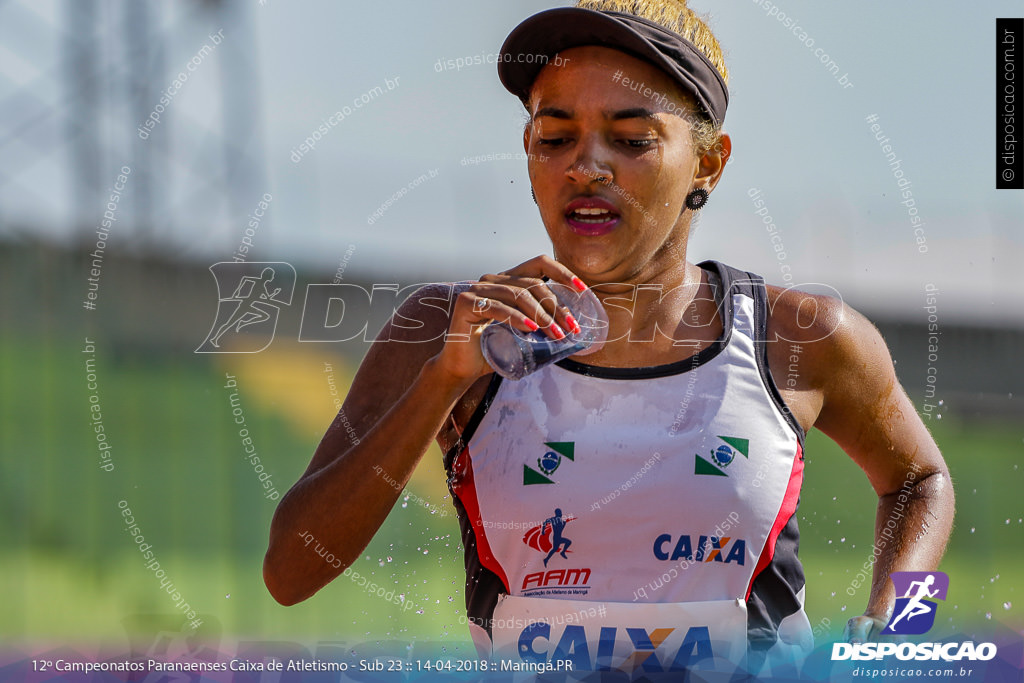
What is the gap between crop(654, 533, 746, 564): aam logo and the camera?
6.03ft

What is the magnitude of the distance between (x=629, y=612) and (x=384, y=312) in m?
3.48

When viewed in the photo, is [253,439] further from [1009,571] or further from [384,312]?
[1009,571]

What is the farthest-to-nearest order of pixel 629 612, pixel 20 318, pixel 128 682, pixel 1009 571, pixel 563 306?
pixel 1009 571
pixel 20 318
pixel 128 682
pixel 629 612
pixel 563 306

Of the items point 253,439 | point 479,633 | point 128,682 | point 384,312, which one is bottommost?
point 128,682

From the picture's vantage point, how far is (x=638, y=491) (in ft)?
6.05

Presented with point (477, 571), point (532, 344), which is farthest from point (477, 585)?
point (532, 344)

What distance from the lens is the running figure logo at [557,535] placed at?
1841 mm

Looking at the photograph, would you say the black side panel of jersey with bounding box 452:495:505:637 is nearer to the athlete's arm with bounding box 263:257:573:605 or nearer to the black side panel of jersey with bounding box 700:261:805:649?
the athlete's arm with bounding box 263:257:573:605

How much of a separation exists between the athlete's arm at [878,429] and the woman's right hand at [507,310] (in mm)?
717

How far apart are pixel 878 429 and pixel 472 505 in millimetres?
1019

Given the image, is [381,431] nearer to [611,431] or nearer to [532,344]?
[532,344]

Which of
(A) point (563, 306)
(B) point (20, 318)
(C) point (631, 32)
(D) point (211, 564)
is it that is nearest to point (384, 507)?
(A) point (563, 306)

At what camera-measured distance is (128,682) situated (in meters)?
2.07

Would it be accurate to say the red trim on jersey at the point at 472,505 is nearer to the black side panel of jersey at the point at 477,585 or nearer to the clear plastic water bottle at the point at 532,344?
the black side panel of jersey at the point at 477,585
